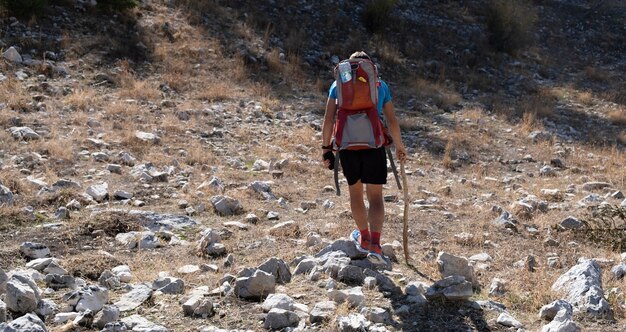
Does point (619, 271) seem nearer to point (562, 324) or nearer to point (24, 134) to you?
point (562, 324)

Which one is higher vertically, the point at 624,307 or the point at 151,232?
the point at 624,307

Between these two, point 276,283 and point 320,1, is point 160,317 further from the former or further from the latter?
point 320,1

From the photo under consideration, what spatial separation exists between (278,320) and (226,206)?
313 cm

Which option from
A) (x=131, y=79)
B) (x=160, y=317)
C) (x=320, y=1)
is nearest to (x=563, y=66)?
(x=320, y=1)

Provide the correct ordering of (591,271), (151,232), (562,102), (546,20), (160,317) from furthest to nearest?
(546,20) → (562,102) → (151,232) → (591,271) → (160,317)

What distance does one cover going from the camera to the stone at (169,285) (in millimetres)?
4512

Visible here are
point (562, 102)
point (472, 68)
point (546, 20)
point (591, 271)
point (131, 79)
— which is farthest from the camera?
point (546, 20)

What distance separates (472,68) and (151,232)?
1215cm

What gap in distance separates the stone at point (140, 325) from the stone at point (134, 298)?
17 cm

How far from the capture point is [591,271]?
189 inches

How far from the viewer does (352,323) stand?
3914 millimetres

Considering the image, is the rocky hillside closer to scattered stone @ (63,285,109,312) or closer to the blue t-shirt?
scattered stone @ (63,285,109,312)

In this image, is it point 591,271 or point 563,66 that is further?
point 563,66

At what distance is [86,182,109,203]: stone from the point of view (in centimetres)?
711
